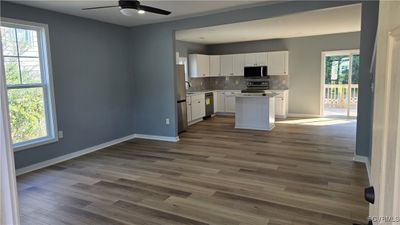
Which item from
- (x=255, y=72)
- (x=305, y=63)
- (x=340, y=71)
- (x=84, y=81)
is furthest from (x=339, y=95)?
(x=84, y=81)

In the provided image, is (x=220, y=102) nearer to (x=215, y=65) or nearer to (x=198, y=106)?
(x=215, y=65)

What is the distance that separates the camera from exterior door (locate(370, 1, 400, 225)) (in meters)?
0.61

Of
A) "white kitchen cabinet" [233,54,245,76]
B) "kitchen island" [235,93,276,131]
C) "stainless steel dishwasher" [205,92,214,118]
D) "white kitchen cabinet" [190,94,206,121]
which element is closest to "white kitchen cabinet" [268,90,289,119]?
"white kitchen cabinet" [233,54,245,76]

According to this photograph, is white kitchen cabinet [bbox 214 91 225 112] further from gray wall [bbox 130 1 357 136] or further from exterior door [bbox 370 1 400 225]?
exterior door [bbox 370 1 400 225]

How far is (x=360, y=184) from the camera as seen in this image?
3.29 metres

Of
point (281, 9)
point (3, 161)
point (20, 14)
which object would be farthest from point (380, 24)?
point (20, 14)

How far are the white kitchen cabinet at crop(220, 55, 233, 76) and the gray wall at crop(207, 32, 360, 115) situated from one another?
92 cm

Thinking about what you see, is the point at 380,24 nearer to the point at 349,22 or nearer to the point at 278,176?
the point at 278,176

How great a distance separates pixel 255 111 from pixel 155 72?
271cm

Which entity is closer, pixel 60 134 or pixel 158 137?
pixel 60 134

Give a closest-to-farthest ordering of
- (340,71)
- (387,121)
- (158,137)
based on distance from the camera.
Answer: (387,121) < (158,137) < (340,71)

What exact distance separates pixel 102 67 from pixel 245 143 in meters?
3.27

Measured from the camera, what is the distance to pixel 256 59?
8.51m

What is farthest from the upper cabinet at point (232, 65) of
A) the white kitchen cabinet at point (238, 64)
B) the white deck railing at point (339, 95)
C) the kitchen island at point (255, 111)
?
the white deck railing at point (339, 95)
